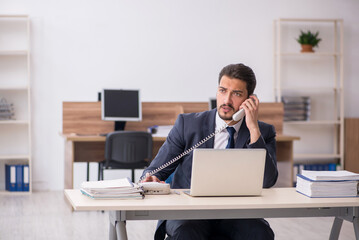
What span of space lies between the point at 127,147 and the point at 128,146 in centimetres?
1

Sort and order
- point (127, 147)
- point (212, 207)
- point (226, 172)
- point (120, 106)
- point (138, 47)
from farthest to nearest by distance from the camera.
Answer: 1. point (138, 47)
2. point (120, 106)
3. point (127, 147)
4. point (226, 172)
5. point (212, 207)

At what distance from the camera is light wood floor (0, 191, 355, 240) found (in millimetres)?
3994

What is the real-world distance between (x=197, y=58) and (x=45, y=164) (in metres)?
2.26

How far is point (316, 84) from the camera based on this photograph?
700 centimetres

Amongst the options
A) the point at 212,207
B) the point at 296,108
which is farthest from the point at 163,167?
the point at 296,108

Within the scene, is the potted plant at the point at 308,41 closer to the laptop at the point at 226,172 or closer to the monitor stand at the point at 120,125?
→ the monitor stand at the point at 120,125

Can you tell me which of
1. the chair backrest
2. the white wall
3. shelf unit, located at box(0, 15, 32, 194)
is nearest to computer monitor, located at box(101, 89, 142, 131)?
the chair backrest

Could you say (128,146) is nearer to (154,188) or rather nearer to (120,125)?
(120,125)

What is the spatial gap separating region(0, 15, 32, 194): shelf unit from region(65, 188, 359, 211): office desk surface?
178 inches

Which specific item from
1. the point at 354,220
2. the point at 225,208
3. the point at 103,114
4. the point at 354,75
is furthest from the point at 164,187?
the point at 354,75

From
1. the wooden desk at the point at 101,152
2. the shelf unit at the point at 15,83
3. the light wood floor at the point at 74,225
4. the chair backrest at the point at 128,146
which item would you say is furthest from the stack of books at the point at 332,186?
the shelf unit at the point at 15,83

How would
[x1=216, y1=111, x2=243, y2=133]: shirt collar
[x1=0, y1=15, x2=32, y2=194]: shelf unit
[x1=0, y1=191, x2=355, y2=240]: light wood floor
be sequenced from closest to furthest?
[x1=216, y1=111, x2=243, y2=133]: shirt collar, [x1=0, y1=191, x2=355, y2=240]: light wood floor, [x1=0, y1=15, x2=32, y2=194]: shelf unit

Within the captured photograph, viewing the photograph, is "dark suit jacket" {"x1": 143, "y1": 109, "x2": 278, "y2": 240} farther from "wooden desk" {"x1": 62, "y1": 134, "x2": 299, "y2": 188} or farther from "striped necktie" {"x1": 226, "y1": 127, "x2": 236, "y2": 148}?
"wooden desk" {"x1": 62, "y1": 134, "x2": 299, "y2": 188}

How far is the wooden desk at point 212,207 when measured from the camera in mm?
1750
